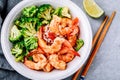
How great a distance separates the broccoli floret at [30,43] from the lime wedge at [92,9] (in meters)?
0.45

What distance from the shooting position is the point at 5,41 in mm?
2361

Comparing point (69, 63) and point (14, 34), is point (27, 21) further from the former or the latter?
point (69, 63)

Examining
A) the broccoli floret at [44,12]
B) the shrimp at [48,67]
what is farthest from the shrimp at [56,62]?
the broccoli floret at [44,12]

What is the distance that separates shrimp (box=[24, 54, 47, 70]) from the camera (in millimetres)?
2332

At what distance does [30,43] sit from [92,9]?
518 millimetres

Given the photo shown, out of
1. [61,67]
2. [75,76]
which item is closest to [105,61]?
[75,76]

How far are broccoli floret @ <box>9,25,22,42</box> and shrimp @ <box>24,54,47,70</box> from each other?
0.45ft

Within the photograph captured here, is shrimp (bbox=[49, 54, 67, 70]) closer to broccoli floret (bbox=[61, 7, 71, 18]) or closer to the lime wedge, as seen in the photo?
broccoli floret (bbox=[61, 7, 71, 18])

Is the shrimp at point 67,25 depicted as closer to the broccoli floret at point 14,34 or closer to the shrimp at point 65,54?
the shrimp at point 65,54

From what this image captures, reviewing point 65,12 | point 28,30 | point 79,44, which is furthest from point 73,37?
point 28,30

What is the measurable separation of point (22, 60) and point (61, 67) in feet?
0.78

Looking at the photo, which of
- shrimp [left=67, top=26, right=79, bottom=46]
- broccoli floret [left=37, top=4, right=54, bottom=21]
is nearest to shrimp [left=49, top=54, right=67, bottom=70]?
shrimp [left=67, top=26, right=79, bottom=46]

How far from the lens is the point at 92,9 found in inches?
103

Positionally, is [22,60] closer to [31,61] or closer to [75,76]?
[31,61]
